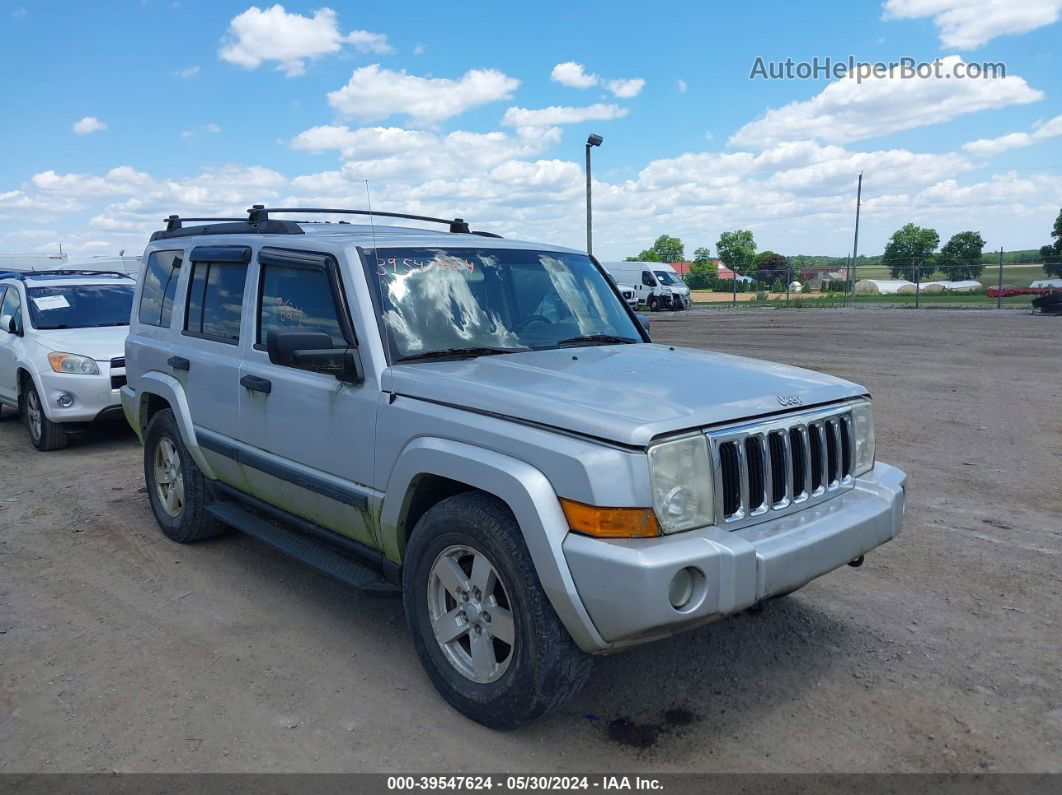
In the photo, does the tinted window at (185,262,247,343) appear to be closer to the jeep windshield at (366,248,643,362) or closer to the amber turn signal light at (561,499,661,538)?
the jeep windshield at (366,248,643,362)

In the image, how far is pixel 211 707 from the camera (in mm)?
3543

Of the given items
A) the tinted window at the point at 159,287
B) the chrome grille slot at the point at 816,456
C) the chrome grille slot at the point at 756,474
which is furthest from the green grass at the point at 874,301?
the chrome grille slot at the point at 756,474

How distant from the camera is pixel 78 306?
9.69 m

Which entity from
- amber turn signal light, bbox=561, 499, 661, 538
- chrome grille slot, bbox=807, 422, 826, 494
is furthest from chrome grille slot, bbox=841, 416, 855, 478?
amber turn signal light, bbox=561, 499, 661, 538

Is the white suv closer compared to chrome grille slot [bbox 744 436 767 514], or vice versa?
chrome grille slot [bbox 744 436 767 514]

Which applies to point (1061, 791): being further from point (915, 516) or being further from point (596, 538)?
point (915, 516)

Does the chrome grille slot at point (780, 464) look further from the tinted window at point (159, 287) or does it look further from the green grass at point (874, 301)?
the green grass at point (874, 301)

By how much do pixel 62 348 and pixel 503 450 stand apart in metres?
7.28

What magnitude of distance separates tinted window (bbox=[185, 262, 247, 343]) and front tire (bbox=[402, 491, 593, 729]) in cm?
210

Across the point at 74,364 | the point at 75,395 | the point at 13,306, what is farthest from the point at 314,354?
the point at 13,306

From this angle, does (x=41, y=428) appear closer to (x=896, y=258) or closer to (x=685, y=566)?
(x=685, y=566)

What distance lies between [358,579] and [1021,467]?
5.90 meters

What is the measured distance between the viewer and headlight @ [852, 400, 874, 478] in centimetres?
380

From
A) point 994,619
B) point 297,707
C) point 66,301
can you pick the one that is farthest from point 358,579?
point 66,301
